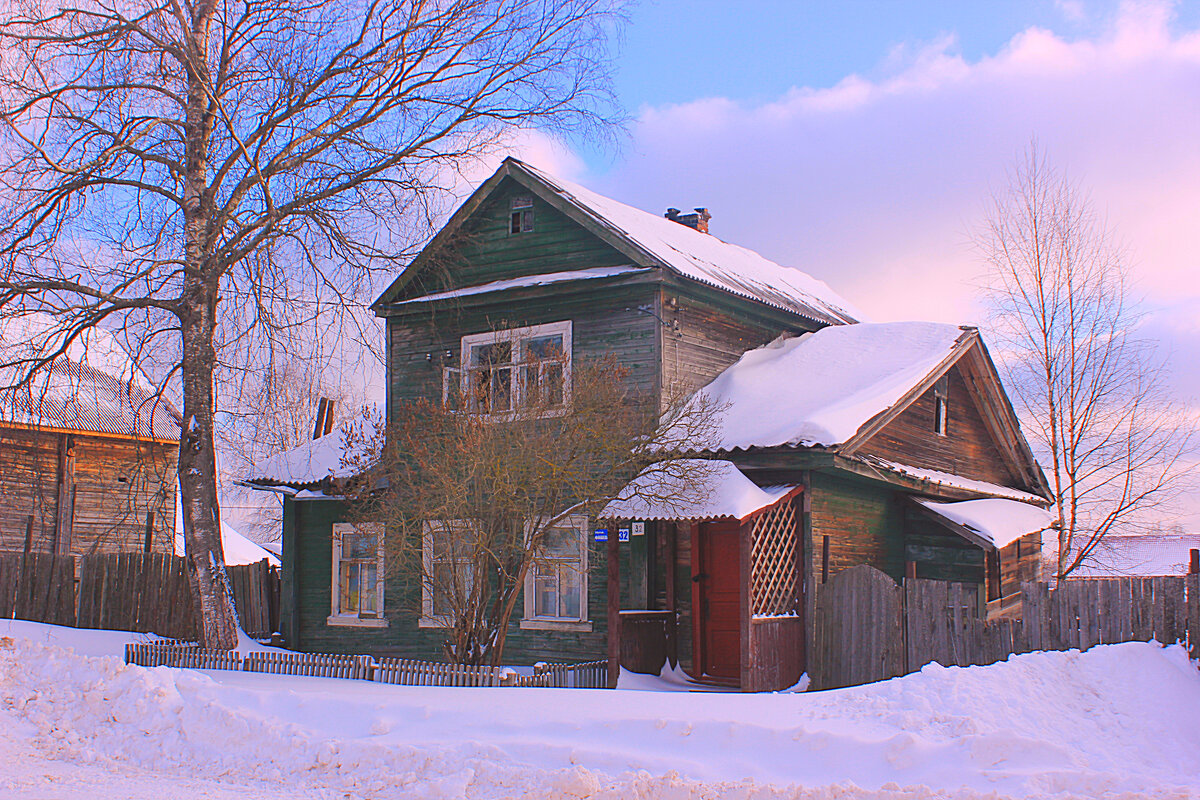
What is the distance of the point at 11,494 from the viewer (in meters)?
27.0

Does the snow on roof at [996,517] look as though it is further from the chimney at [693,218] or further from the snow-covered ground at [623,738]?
the chimney at [693,218]

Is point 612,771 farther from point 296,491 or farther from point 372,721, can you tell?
point 296,491

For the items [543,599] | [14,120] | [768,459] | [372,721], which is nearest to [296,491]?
[543,599]

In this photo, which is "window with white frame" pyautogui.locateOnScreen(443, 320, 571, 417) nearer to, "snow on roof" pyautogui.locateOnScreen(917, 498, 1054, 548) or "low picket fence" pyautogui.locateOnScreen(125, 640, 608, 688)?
"low picket fence" pyautogui.locateOnScreen(125, 640, 608, 688)

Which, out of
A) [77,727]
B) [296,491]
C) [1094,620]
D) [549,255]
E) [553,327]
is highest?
[549,255]

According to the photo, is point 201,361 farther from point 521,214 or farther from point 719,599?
point 719,599

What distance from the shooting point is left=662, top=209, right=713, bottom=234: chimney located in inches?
967

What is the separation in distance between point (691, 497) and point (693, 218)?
12364mm

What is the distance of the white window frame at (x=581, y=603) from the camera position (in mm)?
16062

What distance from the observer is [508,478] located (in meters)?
12.6

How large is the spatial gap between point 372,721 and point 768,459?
22.7 ft

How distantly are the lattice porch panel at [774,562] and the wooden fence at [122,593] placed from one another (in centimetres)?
1078

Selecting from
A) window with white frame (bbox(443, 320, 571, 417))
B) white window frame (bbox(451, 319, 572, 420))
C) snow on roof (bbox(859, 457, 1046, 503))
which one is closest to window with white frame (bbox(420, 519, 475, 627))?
window with white frame (bbox(443, 320, 571, 417))

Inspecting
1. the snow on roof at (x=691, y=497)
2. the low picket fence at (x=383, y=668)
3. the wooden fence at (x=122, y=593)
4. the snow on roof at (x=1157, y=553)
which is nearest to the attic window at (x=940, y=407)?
the snow on roof at (x=691, y=497)
